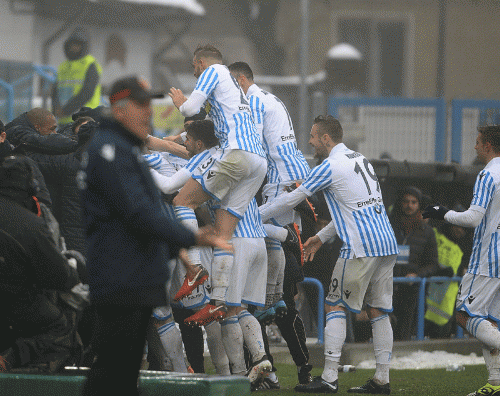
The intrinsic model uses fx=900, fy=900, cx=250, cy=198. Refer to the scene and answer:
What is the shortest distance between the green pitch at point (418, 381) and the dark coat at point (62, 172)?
76.2 inches

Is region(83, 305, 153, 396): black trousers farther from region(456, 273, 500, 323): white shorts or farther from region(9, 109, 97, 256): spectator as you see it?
region(456, 273, 500, 323): white shorts

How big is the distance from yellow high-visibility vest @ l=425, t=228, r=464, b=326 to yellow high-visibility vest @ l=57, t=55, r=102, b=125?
563 centimetres

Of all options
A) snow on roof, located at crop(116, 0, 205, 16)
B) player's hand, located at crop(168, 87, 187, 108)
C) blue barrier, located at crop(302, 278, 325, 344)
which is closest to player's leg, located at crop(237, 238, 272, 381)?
player's hand, located at crop(168, 87, 187, 108)

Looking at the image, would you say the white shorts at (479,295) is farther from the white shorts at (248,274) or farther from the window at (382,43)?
the window at (382,43)

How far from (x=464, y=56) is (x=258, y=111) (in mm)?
26088

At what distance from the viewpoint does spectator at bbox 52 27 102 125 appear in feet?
44.5

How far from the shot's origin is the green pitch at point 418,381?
7.38 meters

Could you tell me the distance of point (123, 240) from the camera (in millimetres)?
4086

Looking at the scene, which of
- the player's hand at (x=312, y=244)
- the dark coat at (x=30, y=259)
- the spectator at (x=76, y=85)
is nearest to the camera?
the dark coat at (x=30, y=259)

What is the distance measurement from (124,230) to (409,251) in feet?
23.0

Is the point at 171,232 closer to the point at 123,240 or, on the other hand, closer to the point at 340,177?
the point at 123,240

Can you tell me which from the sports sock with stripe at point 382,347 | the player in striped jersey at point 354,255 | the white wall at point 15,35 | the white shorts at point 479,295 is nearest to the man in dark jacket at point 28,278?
the player in striped jersey at point 354,255

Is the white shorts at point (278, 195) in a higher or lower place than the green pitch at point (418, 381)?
higher

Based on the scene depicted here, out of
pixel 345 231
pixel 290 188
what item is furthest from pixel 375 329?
pixel 290 188
